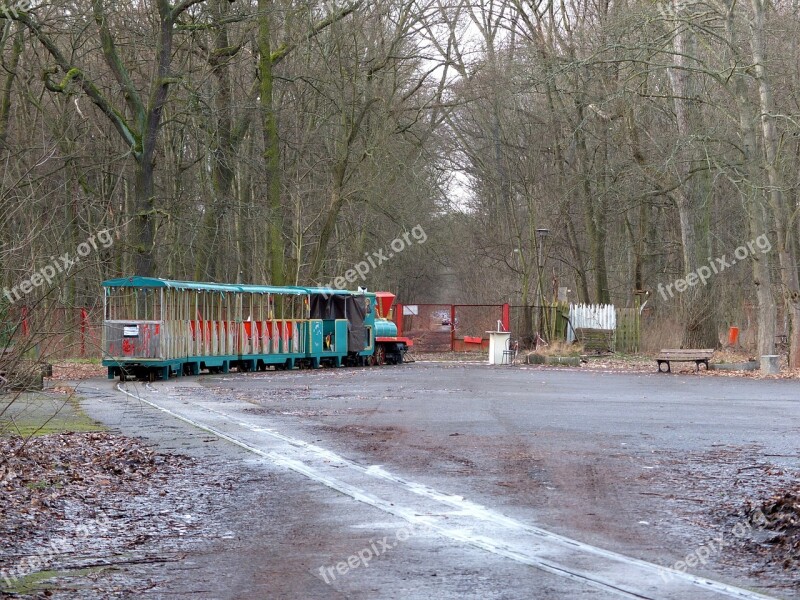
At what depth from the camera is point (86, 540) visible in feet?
29.9

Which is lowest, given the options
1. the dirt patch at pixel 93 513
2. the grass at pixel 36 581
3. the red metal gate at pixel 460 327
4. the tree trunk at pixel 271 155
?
the grass at pixel 36 581

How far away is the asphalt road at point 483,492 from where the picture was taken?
777 cm

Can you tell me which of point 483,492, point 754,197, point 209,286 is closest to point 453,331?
point 209,286

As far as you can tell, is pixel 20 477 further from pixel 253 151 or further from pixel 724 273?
pixel 724 273

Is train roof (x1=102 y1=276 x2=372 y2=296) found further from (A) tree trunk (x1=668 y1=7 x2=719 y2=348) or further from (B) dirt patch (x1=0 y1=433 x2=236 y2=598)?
(B) dirt patch (x1=0 y1=433 x2=236 y2=598)

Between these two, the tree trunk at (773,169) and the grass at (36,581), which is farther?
the tree trunk at (773,169)

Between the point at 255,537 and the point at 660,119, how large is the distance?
140ft

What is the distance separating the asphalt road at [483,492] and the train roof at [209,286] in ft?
23.2

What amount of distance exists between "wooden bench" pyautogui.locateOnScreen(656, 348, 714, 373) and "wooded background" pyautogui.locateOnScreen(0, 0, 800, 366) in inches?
81.5

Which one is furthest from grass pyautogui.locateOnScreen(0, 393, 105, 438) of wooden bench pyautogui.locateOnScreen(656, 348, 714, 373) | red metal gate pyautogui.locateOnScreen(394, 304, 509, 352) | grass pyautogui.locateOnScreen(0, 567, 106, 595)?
red metal gate pyautogui.locateOnScreen(394, 304, 509, 352)

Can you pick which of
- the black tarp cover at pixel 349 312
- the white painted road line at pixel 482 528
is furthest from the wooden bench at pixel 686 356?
the white painted road line at pixel 482 528

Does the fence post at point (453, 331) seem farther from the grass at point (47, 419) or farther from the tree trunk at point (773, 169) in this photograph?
the grass at point (47, 419)

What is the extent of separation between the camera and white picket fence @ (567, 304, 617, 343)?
1922 inches

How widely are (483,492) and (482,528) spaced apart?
184 centimetres
